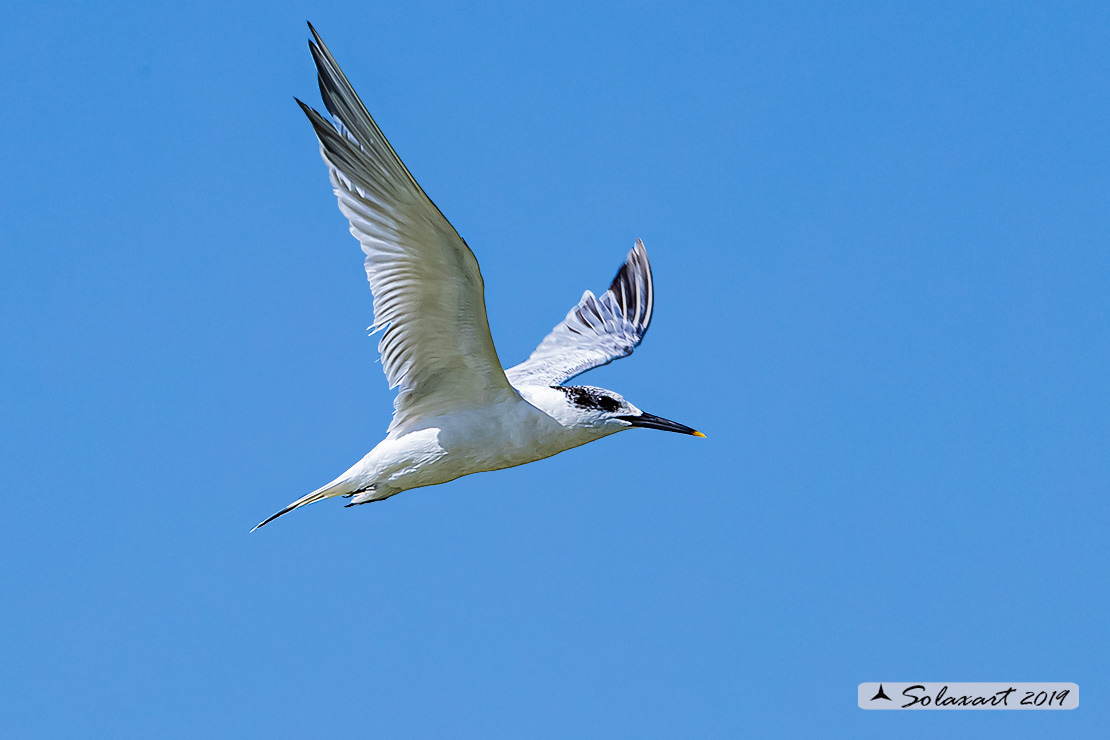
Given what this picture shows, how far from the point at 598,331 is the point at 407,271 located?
476cm

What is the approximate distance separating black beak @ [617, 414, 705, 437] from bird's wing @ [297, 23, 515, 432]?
1.06m

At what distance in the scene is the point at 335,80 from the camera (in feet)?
24.3

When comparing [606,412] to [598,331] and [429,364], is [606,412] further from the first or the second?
[598,331]

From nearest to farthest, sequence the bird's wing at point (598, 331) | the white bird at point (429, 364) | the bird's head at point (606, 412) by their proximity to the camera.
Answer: the white bird at point (429, 364) → the bird's head at point (606, 412) → the bird's wing at point (598, 331)

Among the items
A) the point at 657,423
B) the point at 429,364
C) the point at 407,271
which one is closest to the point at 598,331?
the point at 657,423

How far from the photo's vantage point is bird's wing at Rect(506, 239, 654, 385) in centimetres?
1180

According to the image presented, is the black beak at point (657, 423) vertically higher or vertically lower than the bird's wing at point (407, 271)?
lower

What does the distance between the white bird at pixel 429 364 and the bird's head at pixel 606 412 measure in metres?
0.01

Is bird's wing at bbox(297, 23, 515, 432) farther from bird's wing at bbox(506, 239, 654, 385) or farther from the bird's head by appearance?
bird's wing at bbox(506, 239, 654, 385)

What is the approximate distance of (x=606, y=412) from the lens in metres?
9.41

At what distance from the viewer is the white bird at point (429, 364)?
8.00 metres

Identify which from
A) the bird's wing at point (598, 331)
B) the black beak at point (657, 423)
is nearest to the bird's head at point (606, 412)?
the black beak at point (657, 423)

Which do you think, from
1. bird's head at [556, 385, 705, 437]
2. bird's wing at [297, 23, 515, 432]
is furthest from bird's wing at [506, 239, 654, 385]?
bird's wing at [297, 23, 515, 432]

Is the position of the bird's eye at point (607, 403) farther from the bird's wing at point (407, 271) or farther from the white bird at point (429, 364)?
the bird's wing at point (407, 271)
